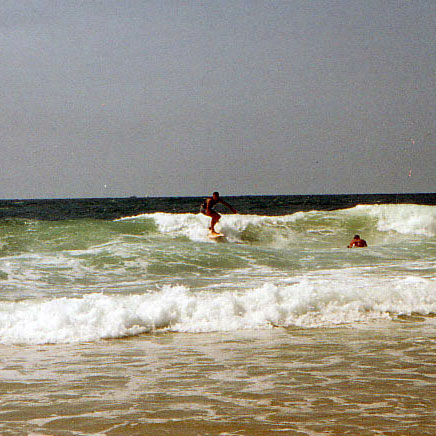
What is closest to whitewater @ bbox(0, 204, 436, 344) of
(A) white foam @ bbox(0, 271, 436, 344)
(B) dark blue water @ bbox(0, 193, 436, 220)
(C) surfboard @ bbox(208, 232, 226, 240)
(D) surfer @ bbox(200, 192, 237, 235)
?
(A) white foam @ bbox(0, 271, 436, 344)

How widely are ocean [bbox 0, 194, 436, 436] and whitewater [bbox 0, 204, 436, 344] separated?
3 centimetres

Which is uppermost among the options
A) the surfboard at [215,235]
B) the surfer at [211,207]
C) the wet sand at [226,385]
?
the surfer at [211,207]

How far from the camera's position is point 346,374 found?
14.9 ft

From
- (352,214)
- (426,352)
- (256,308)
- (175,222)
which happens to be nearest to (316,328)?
(256,308)

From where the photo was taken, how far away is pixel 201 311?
22.9 ft

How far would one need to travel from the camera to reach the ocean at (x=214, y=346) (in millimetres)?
3541

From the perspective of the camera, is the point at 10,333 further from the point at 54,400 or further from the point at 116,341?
the point at 54,400

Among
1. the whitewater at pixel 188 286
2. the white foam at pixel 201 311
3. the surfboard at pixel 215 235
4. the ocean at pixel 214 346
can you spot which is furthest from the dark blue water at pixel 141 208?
the white foam at pixel 201 311

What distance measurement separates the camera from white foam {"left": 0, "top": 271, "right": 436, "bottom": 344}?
640cm

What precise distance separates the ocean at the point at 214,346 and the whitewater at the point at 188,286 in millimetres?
29

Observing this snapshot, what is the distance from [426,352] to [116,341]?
3076mm

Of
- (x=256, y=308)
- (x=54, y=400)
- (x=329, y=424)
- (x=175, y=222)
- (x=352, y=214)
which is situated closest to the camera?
(x=329, y=424)

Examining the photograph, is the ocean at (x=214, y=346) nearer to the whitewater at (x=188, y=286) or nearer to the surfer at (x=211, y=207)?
the whitewater at (x=188, y=286)

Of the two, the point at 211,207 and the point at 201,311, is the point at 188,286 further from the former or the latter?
the point at 211,207
